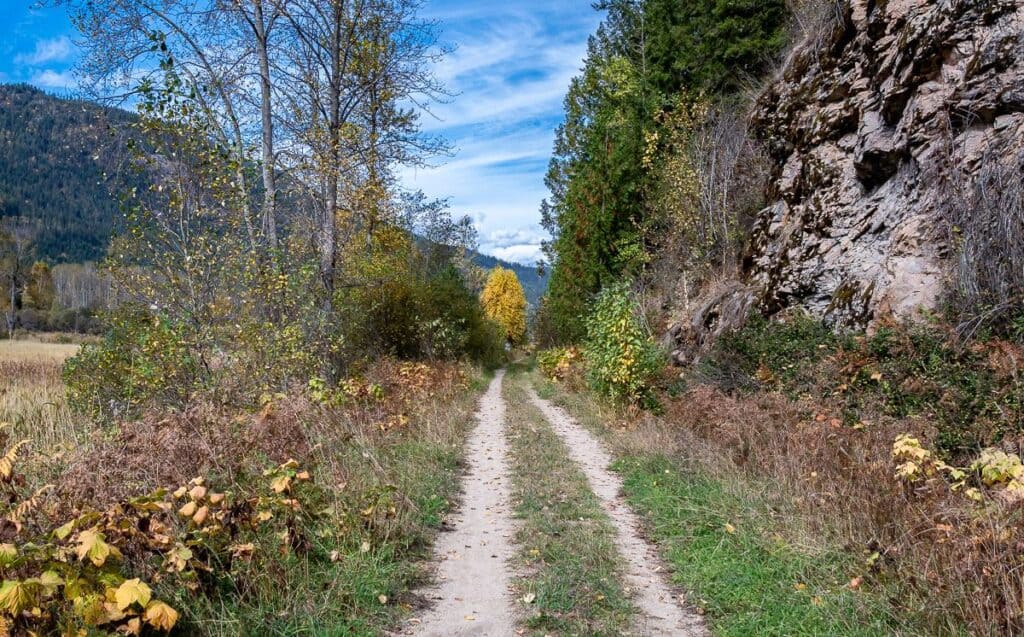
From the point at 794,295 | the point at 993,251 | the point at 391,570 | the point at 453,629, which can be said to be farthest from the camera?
the point at 794,295

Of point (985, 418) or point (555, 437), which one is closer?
point (985, 418)

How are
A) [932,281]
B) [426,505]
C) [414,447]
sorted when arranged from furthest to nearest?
[414,447] < [932,281] < [426,505]

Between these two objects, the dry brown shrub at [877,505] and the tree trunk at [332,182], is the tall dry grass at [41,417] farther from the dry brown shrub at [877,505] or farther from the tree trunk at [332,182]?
the dry brown shrub at [877,505]

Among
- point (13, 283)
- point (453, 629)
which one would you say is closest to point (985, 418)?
point (453, 629)

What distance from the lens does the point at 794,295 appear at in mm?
11023

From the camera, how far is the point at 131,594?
9.95ft

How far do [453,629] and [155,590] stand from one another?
6.37 ft

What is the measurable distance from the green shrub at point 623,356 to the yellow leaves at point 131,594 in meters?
10.2

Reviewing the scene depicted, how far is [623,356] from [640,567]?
7.43 metres

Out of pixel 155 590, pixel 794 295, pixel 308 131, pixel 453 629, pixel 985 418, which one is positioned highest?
pixel 308 131

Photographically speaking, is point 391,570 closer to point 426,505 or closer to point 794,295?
point 426,505

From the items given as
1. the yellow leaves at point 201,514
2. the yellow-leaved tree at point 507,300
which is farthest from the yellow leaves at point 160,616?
the yellow-leaved tree at point 507,300

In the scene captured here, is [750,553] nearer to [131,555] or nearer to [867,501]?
[867,501]

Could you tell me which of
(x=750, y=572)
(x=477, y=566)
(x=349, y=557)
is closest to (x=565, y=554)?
(x=477, y=566)
